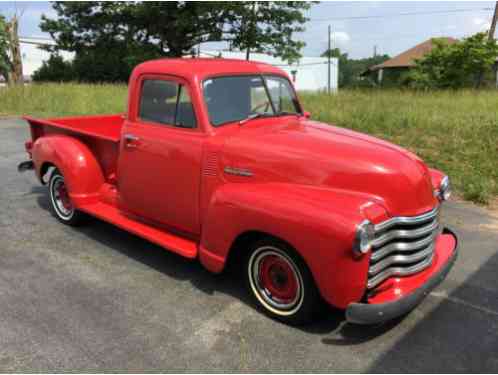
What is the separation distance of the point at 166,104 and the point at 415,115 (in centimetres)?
745

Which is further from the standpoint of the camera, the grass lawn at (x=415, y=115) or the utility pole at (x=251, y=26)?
the utility pole at (x=251, y=26)

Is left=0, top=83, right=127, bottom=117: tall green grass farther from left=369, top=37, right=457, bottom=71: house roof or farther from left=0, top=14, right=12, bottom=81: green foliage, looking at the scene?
left=369, top=37, right=457, bottom=71: house roof

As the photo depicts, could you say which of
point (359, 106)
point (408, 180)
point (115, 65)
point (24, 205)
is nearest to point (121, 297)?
point (408, 180)

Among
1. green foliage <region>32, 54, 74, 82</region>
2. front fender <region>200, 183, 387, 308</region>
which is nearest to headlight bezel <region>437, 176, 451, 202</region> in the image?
front fender <region>200, 183, 387, 308</region>

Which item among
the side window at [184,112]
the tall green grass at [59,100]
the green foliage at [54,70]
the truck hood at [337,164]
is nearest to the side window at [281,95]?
the truck hood at [337,164]

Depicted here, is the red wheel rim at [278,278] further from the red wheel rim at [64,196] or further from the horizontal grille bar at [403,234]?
the red wheel rim at [64,196]

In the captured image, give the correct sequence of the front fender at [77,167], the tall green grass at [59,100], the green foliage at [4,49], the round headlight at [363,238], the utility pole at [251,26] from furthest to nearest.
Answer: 1. the utility pole at [251,26]
2. the green foliage at [4,49]
3. the tall green grass at [59,100]
4. the front fender at [77,167]
5. the round headlight at [363,238]

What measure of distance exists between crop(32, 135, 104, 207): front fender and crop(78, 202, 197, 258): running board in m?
0.14

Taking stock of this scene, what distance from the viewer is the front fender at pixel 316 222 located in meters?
2.71

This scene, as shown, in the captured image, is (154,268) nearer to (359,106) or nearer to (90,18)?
(359,106)

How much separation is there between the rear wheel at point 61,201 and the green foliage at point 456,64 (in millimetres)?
23808

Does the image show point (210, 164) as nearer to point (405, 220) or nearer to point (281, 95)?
point (281, 95)

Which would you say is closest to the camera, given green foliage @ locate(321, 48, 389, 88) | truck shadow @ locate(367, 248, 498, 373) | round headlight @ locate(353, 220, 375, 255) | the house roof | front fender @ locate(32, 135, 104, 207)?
round headlight @ locate(353, 220, 375, 255)

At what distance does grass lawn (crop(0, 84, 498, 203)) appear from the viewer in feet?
23.5
